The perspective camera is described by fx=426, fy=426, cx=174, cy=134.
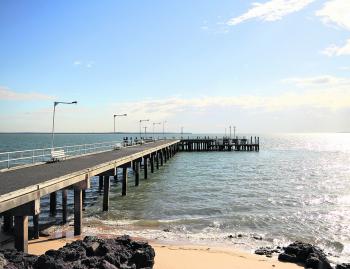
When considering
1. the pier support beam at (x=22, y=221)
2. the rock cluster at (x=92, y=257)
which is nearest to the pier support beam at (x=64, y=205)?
the rock cluster at (x=92, y=257)

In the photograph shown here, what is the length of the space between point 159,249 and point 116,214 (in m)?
8.23

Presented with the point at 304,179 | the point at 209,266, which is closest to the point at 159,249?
the point at 209,266

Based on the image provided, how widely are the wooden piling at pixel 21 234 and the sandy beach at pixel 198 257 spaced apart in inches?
90.8

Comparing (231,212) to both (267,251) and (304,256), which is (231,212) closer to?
(267,251)

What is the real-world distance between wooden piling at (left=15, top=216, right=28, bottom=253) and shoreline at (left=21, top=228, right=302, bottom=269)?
229 cm

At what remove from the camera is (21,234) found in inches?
524

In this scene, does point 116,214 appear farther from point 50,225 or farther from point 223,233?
point 223,233

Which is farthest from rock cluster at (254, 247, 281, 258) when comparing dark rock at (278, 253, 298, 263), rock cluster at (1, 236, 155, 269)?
rock cluster at (1, 236, 155, 269)

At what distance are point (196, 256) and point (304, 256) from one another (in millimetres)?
4054

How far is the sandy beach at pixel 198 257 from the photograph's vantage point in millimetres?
15016

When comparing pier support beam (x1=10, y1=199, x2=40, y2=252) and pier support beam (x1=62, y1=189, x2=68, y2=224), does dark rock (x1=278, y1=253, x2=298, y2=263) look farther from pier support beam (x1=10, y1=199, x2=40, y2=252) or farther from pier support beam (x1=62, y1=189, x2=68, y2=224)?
pier support beam (x1=62, y1=189, x2=68, y2=224)

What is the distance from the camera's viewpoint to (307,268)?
14.8m

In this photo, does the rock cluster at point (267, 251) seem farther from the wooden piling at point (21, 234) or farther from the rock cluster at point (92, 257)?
the wooden piling at point (21, 234)

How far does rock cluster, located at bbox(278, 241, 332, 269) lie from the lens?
1501 cm
